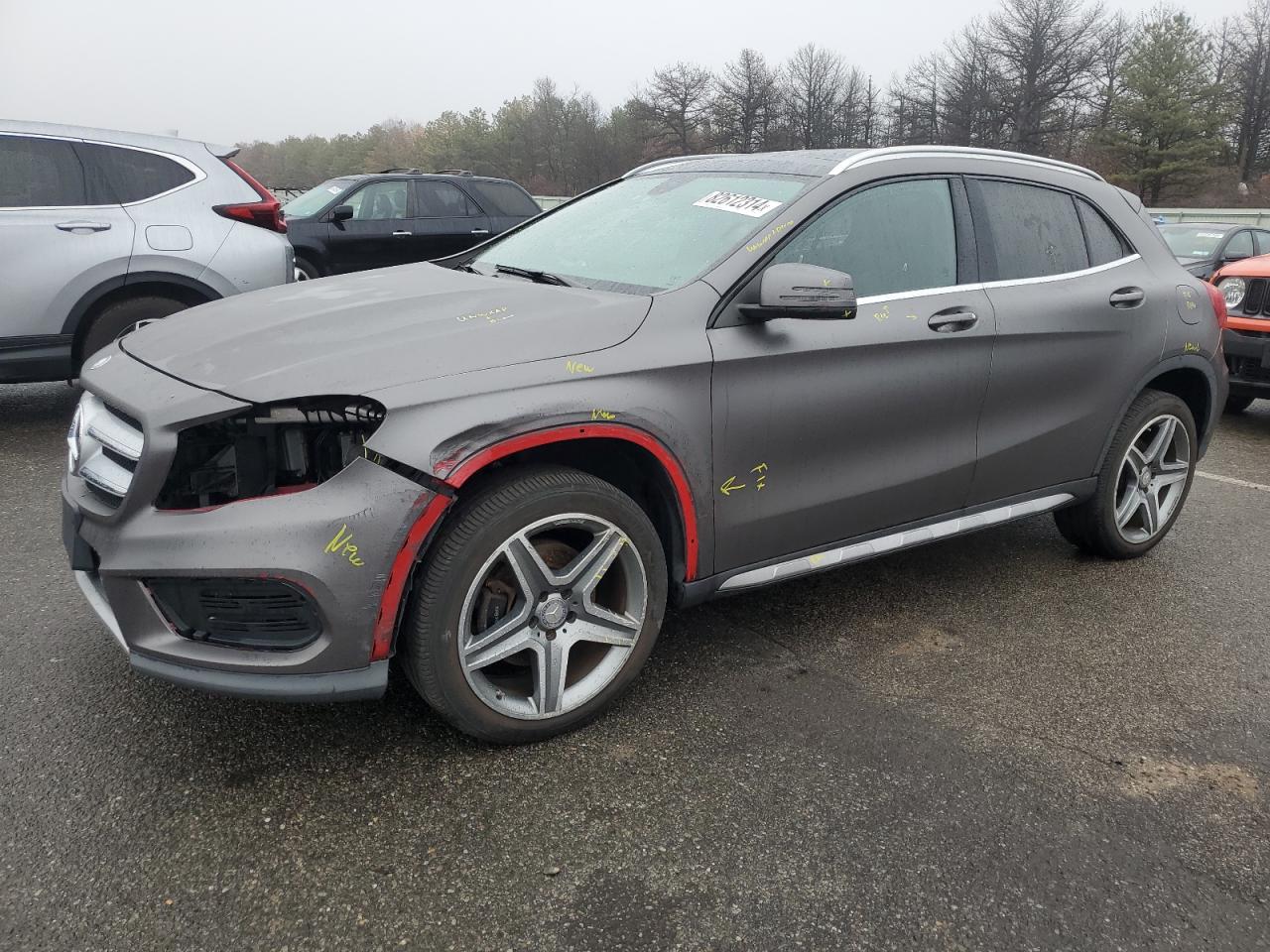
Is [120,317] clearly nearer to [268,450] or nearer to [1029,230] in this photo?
[268,450]

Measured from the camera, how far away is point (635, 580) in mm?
2699

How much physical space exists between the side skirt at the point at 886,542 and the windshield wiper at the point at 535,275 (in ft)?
3.43

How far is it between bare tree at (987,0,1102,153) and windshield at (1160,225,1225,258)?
4484cm

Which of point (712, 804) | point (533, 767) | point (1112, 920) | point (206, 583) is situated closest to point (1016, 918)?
point (1112, 920)

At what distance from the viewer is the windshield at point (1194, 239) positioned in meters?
11.5

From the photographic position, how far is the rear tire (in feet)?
17.9

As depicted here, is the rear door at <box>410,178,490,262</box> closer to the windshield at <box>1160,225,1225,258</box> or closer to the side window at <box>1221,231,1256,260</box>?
the windshield at <box>1160,225,1225,258</box>

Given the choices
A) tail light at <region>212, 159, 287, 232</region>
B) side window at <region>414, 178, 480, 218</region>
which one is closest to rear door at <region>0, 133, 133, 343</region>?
tail light at <region>212, 159, 287, 232</region>

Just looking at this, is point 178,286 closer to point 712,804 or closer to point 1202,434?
point 712,804

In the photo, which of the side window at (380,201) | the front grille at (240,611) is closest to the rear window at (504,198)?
the side window at (380,201)

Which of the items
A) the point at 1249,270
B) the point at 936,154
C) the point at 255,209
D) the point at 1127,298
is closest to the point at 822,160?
the point at 936,154

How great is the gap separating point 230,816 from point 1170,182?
54.9 meters

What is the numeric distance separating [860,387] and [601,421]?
3.16ft

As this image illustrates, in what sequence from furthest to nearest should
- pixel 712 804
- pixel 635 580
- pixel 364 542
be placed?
pixel 635 580, pixel 712 804, pixel 364 542
